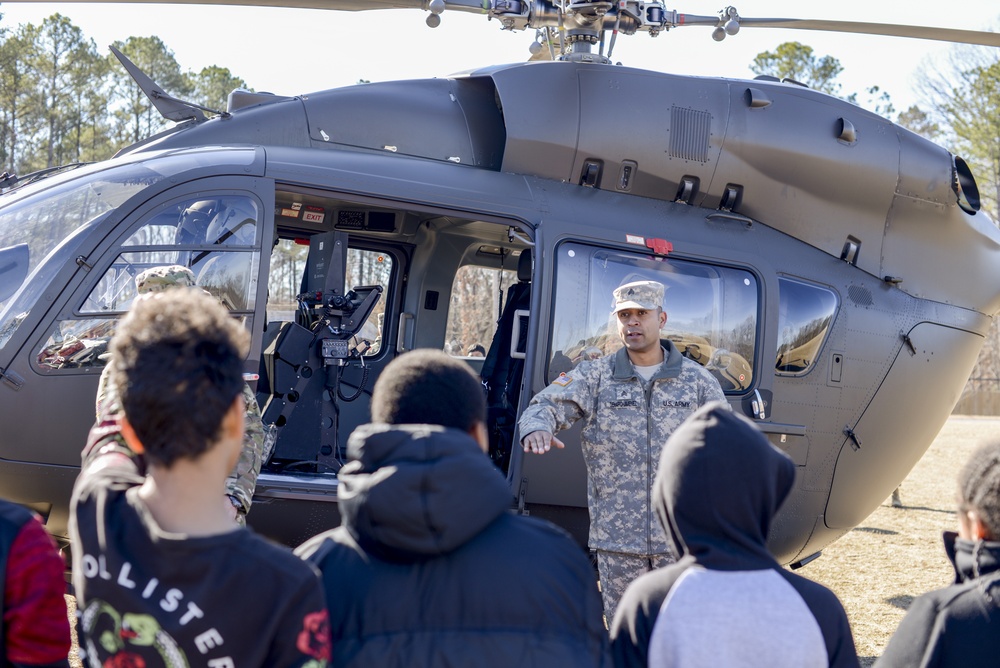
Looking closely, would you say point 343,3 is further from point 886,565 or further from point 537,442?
point 886,565

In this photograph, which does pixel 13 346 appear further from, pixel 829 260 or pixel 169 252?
pixel 829 260

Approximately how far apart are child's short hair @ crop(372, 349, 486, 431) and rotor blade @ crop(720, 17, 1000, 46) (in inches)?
182

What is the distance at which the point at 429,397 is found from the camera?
192 cm

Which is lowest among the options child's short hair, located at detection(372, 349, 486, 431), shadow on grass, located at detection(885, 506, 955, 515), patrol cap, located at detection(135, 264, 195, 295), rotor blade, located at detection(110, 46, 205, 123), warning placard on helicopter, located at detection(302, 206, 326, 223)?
shadow on grass, located at detection(885, 506, 955, 515)

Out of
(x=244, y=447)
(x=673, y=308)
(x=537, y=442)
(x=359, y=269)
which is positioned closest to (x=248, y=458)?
(x=244, y=447)

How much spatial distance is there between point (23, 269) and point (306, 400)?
167 centimetres

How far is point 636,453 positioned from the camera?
418cm

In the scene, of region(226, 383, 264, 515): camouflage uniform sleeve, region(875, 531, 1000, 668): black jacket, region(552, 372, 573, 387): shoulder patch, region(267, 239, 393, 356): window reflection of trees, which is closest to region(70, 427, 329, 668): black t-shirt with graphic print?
region(875, 531, 1000, 668): black jacket

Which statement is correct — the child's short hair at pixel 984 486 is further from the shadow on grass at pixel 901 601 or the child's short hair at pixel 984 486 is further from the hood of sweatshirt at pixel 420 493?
the shadow on grass at pixel 901 601

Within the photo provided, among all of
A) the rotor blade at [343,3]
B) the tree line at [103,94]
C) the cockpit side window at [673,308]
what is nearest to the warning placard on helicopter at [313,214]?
the rotor blade at [343,3]

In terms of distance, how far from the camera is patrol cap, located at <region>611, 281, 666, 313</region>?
4223mm

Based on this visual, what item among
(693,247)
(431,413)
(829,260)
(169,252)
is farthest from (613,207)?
(431,413)

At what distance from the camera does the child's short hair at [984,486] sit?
81.9 inches

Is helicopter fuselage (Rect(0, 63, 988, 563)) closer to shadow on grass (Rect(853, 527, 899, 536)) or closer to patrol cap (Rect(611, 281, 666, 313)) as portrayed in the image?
patrol cap (Rect(611, 281, 666, 313))
